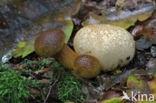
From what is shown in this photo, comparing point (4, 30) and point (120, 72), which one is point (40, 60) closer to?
point (4, 30)

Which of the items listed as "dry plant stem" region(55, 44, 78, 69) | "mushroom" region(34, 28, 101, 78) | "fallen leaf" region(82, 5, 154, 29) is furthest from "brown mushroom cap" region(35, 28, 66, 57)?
"fallen leaf" region(82, 5, 154, 29)

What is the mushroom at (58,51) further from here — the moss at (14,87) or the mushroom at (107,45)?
the moss at (14,87)

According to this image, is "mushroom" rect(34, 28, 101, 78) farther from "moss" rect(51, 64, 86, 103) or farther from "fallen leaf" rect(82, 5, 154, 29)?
"fallen leaf" rect(82, 5, 154, 29)

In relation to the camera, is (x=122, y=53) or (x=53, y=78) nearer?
(x=53, y=78)

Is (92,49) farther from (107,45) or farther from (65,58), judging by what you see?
(65,58)

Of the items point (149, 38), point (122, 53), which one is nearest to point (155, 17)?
point (149, 38)

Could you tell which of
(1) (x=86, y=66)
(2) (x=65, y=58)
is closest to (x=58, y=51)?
(2) (x=65, y=58)
